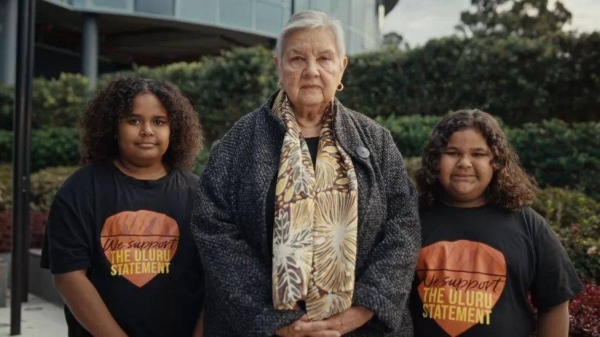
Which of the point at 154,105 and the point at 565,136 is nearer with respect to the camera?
the point at 154,105

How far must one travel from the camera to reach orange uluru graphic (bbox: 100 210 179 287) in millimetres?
2406

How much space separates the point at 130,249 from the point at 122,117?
0.53 m

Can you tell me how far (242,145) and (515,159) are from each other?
111 centimetres

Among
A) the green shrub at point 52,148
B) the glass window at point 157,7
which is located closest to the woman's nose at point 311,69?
the green shrub at point 52,148

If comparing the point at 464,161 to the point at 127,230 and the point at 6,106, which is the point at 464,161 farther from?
the point at 6,106

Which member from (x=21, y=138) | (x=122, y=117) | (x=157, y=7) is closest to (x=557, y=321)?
(x=122, y=117)

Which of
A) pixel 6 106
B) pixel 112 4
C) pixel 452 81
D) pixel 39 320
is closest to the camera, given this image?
pixel 39 320

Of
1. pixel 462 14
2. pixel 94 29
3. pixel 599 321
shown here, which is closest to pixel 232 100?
pixel 599 321

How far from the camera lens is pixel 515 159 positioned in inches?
104

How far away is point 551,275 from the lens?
7.63ft

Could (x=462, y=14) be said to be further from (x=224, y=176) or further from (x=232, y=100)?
(x=224, y=176)

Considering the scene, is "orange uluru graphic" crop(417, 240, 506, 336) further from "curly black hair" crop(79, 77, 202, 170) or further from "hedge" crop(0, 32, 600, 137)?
"hedge" crop(0, 32, 600, 137)

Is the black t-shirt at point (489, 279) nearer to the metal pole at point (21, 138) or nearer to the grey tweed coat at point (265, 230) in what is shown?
the grey tweed coat at point (265, 230)

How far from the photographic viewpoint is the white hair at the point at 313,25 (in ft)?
7.44
